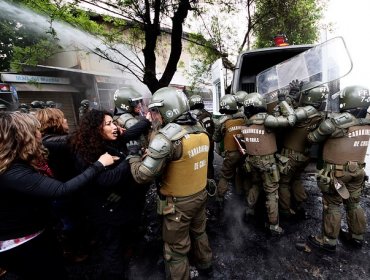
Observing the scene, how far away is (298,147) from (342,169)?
0.84 meters

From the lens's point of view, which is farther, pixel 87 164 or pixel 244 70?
pixel 244 70

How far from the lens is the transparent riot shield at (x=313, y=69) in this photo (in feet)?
12.6

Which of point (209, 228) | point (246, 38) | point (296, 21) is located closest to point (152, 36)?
point (209, 228)

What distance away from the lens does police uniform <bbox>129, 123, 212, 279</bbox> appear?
218 centimetres

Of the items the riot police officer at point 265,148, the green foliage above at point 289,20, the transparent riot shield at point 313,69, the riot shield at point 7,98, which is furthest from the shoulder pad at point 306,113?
the riot shield at point 7,98

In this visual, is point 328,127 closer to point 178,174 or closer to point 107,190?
point 178,174

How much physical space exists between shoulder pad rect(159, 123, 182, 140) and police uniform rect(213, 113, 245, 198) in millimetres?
2331

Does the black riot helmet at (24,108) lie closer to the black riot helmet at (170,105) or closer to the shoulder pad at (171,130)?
the black riot helmet at (170,105)

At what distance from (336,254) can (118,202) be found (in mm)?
2848

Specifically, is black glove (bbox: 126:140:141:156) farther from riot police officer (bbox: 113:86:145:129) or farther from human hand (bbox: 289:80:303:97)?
human hand (bbox: 289:80:303:97)

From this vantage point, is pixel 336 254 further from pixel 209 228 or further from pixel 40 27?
pixel 40 27

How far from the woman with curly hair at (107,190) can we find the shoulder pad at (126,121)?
76 centimetres

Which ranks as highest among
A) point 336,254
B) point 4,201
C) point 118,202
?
point 4,201

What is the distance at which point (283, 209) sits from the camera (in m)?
4.04
